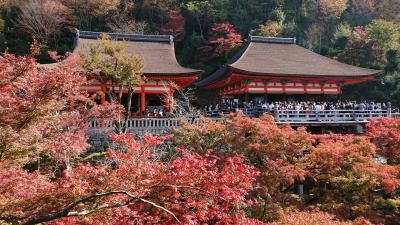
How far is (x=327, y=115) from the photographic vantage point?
17.5 metres

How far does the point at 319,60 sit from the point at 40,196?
19561 mm

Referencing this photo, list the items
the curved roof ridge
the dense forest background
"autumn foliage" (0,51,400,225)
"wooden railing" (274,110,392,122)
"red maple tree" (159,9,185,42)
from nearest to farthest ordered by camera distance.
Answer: "autumn foliage" (0,51,400,225)
"wooden railing" (274,110,392,122)
the curved roof ridge
the dense forest background
"red maple tree" (159,9,185,42)

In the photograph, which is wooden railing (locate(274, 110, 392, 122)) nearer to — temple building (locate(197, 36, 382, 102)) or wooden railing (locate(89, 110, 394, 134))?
wooden railing (locate(89, 110, 394, 134))

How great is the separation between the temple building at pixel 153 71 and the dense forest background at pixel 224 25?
9.78 m

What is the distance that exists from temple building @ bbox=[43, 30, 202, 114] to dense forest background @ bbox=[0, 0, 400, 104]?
9779mm

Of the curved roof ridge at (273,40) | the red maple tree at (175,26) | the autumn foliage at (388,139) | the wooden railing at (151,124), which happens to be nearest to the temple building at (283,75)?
the curved roof ridge at (273,40)

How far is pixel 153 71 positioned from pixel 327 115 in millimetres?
8575

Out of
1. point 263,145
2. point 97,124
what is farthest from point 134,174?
point 97,124

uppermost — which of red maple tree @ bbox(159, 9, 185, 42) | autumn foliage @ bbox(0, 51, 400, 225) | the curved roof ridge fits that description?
red maple tree @ bbox(159, 9, 185, 42)

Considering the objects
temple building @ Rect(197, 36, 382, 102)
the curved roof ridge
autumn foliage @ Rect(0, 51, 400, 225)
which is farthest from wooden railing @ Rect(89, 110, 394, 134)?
the curved roof ridge

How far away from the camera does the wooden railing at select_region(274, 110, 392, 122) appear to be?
16766 millimetres

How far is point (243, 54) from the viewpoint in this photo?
21938 millimetres

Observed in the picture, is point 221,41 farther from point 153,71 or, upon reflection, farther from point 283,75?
point 153,71

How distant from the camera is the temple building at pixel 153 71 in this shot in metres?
18.3
